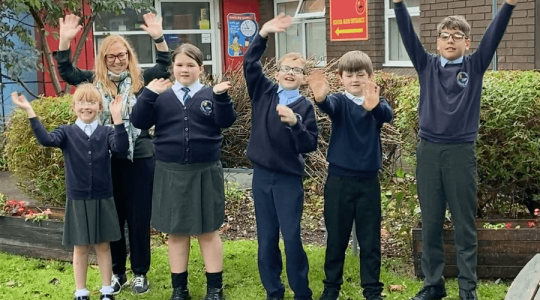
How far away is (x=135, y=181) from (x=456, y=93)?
2306 mm

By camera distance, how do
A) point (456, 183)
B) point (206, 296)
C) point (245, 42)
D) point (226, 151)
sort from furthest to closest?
point (245, 42) → point (226, 151) → point (206, 296) → point (456, 183)

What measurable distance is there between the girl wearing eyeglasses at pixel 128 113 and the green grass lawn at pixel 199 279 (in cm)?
37

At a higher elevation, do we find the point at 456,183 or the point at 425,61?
the point at 425,61

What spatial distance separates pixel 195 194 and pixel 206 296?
2.50ft

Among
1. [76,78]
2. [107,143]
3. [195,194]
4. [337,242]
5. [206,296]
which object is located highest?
[76,78]

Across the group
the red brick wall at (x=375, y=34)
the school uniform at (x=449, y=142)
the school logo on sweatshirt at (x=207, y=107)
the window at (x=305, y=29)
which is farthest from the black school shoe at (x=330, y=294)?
the window at (x=305, y=29)

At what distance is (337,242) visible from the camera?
5.23m

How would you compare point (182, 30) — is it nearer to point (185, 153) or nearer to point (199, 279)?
point (199, 279)

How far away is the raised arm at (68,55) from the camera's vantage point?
17.8 ft

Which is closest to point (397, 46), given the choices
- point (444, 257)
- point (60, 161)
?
point (60, 161)

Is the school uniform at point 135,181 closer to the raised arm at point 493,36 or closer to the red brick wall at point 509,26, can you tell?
the raised arm at point 493,36

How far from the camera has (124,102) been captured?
547 cm

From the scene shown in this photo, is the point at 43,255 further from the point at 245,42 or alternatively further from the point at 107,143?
the point at 245,42

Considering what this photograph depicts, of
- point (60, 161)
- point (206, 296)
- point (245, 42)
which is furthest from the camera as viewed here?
point (245, 42)
